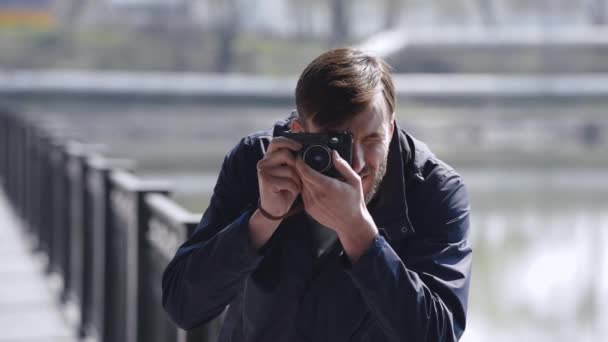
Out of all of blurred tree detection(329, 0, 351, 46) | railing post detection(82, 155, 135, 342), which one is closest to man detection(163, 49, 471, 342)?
railing post detection(82, 155, 135, 342)

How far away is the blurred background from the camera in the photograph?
11867mm

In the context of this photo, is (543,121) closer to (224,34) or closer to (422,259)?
(224,34)

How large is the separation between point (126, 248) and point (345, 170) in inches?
125

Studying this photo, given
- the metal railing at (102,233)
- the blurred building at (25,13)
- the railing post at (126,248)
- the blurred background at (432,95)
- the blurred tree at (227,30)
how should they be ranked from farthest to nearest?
the blurred building at (25,13) → the blurred tree at (227,30) → the blurred background at (432,95) → the railing post at (126,248) → the metal railing at (102,233)

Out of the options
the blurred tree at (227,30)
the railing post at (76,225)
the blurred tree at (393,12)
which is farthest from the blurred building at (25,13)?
the railing post at (76,225)

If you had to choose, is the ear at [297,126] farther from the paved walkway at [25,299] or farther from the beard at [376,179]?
the paved walkway at [25,299]

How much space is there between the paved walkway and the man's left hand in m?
4.34

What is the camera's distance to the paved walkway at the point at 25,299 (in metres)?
6.33

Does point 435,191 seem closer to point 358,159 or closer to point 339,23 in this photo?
point 358,159

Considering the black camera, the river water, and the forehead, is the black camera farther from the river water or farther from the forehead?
the river water

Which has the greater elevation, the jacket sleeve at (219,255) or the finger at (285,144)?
the finger at (285,144)

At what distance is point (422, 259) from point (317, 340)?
248mm

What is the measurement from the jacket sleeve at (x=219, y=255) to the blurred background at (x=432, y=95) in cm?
541

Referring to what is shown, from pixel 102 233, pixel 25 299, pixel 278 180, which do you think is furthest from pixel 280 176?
pixel 25 299
